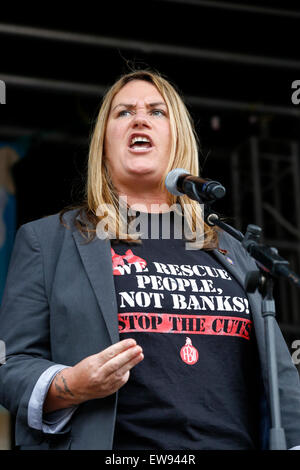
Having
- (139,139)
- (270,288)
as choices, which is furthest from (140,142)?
(270,288)

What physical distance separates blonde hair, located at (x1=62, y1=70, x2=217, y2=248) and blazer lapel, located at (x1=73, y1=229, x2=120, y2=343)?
0.13 meters

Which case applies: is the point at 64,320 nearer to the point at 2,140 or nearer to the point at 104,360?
the point at 104,360

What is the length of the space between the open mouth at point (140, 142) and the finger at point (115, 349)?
86cm

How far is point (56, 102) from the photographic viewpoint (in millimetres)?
5137

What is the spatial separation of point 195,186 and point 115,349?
44 centimetres

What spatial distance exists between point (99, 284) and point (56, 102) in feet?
12.2

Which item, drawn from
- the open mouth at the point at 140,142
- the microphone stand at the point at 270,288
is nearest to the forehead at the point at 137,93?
the open mouth at the point at 140,142

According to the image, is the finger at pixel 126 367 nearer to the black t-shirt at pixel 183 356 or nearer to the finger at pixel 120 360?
the finger at pixel 120 360

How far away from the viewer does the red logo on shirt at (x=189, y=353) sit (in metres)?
1.64

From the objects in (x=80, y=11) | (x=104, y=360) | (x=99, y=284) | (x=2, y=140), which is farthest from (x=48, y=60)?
(x=104, y=360)

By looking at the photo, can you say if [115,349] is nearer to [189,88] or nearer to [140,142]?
[140,142]

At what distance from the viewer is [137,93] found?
220 cm

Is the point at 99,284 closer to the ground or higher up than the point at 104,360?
higher up
